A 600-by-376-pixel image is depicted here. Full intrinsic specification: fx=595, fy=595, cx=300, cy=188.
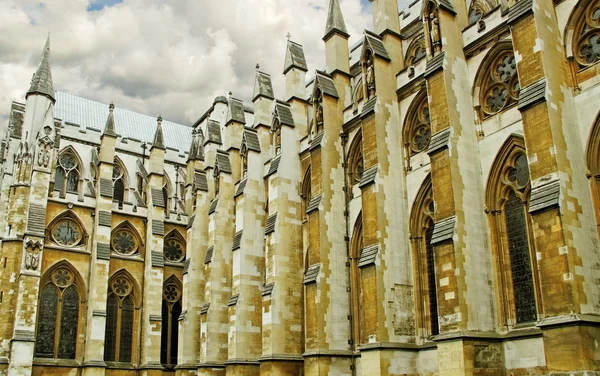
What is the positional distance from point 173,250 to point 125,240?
315cm

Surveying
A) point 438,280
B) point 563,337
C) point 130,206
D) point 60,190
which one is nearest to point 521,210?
point 438,280

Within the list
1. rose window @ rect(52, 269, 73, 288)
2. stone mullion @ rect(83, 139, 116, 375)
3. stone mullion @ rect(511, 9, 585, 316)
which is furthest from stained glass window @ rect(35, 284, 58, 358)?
stone mullion @ rect(511, 9, 585, 316)

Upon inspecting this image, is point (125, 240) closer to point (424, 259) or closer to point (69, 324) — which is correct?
point (69, 324)

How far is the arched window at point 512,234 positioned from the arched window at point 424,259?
2.65 meters

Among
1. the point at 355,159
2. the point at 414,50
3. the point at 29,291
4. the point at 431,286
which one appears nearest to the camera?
the point at 431,286

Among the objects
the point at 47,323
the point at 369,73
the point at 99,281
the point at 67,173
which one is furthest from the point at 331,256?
the point at 67,173

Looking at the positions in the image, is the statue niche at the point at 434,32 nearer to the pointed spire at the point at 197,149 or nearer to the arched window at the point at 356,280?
the arched window at the point at 356,280

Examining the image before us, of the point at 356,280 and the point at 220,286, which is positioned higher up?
the point at 220,286

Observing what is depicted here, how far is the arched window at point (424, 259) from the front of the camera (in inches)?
758

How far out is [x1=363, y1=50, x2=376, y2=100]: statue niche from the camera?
871 inches

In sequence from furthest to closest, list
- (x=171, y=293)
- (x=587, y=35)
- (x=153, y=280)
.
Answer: (x=171, y=293)
(x=153, y=280)
(x=587, y=35)

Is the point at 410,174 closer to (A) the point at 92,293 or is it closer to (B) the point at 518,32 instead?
(B) the point at 518,32

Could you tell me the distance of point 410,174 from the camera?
68.8 feet

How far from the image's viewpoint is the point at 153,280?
33.7 meters
